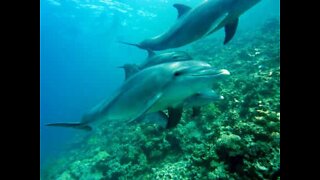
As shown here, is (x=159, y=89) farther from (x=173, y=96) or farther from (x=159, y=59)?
(x=159, y=59)

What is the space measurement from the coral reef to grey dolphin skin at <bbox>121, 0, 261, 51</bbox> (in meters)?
2.43

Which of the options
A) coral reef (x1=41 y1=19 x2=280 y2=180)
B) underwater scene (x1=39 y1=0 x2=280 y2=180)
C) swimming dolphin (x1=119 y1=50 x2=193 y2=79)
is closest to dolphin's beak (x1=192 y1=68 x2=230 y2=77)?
underwater scene (x1=39 y1=0 x2=280 y2=180)

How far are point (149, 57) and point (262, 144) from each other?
305 centimetres

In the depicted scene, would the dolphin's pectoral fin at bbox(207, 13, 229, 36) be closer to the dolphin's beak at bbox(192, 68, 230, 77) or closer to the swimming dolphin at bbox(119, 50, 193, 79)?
the dolphin's beak at bbox(192, 68, 230, 77)

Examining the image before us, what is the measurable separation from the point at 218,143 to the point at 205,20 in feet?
10.3

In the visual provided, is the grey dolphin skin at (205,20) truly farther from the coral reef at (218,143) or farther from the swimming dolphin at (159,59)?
the coral reef at (218,143)

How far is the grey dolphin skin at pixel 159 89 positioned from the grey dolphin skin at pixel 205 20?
633mm

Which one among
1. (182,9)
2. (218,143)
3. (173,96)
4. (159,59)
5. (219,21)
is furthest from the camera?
(218,143)

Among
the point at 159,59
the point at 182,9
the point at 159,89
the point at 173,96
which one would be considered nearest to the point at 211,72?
the point at 173,96

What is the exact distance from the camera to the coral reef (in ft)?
19.6

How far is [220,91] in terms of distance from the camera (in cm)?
1113

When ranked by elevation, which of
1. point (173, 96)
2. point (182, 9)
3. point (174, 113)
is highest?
point (182, 9)

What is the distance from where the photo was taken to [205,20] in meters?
4.48

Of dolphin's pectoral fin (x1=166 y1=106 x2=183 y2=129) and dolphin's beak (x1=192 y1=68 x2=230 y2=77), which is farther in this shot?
dolphin's pectoral fin (x1=166 y1=106 x2=183 y2=129)
